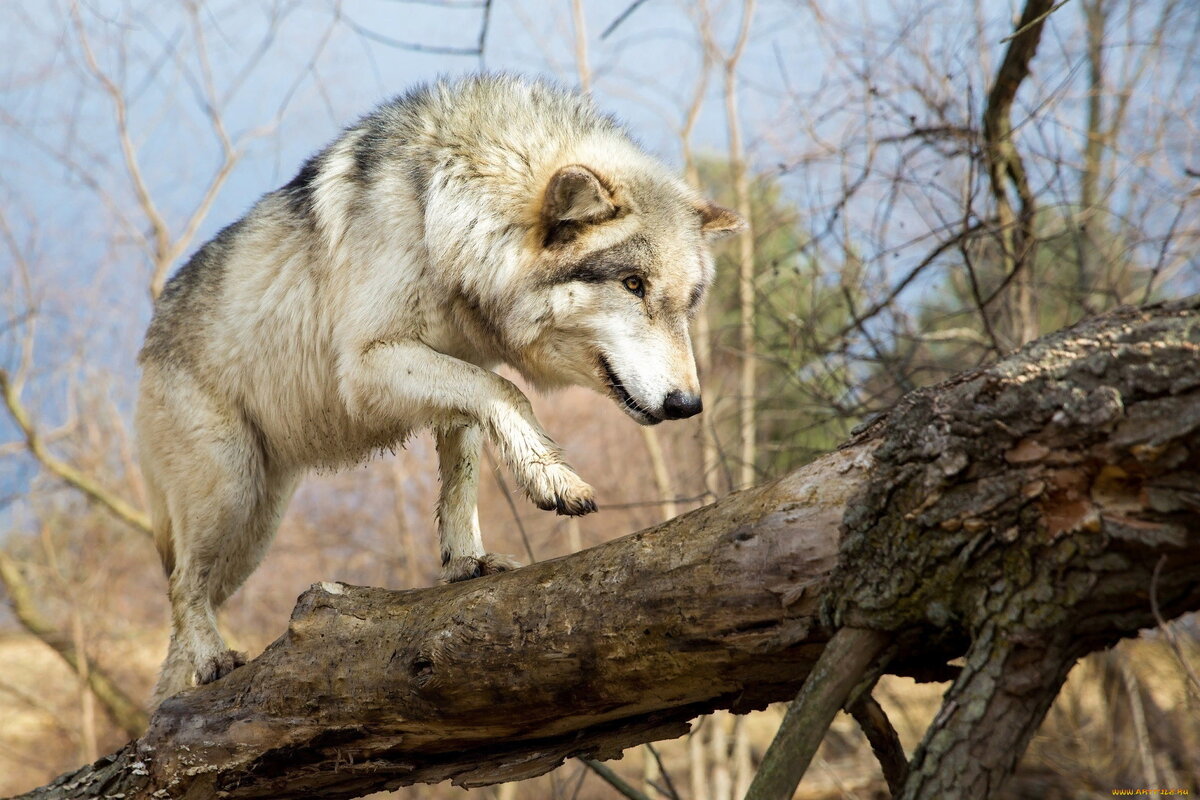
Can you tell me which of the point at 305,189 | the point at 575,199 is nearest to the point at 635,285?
the point at 575,199

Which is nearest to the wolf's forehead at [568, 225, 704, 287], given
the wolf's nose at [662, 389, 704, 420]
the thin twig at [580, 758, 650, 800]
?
the wolf's nose at [662, 389, 704, 420]

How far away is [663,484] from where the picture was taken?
12086 mm

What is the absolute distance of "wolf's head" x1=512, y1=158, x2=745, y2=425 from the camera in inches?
154

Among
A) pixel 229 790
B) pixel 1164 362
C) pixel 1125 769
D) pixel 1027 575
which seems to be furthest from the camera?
pixel 1125 769

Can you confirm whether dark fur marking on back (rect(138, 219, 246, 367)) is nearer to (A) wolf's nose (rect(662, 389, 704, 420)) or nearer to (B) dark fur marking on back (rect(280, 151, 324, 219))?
(B) dark fur marking on back (rect(280, 151, 324, 219))

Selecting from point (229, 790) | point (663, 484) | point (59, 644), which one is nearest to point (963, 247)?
point (229, 790)

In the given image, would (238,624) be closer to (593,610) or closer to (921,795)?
(593,610)

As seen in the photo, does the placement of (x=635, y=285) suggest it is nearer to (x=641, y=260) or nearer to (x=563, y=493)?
(x=641, y=260)

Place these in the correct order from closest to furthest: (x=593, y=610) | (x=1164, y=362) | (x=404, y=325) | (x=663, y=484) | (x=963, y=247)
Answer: (x=1164, y=362), (x=593, y=610), (x=404, y=325), (x=963, y=247), (x=663, y=484)

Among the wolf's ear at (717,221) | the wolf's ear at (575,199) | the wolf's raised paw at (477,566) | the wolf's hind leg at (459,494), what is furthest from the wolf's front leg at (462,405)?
the wolf's ear at (717,221)

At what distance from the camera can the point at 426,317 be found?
418cm

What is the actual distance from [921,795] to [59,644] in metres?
13.2

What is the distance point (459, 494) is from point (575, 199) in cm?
148

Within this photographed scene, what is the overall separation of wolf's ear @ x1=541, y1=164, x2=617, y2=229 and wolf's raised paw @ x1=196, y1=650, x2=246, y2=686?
2.35 meters
